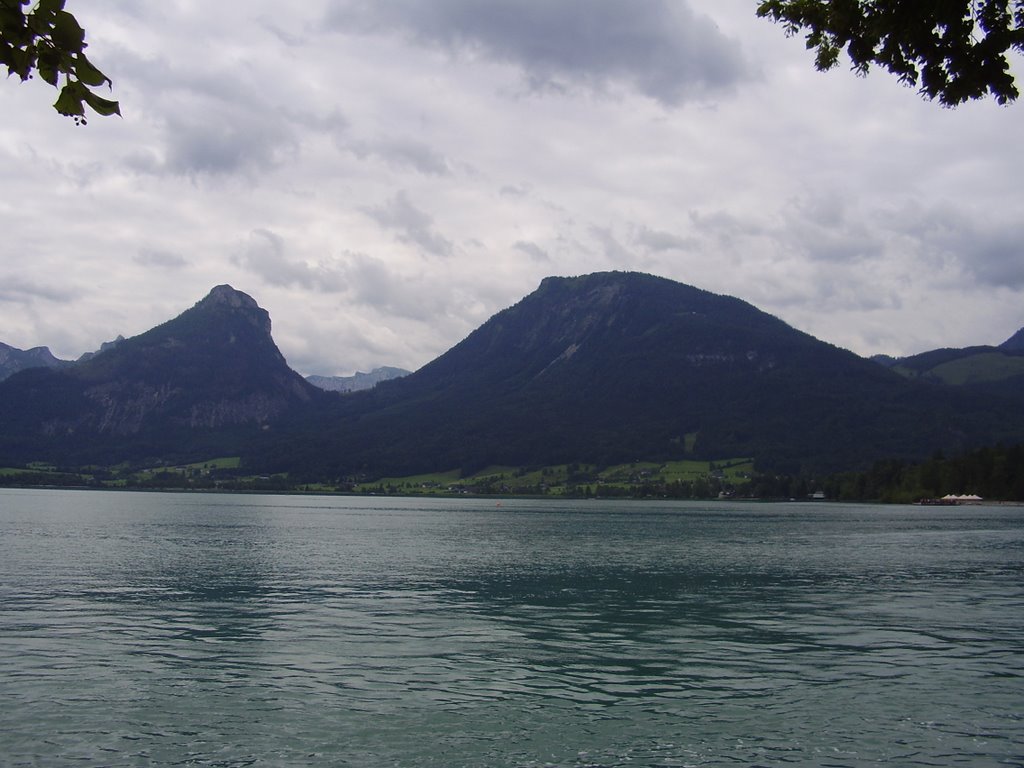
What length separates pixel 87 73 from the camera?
7.05 meters

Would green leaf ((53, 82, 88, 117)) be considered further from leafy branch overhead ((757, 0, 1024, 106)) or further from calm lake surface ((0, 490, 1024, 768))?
calm lake surface ((0, 490, 1024, 768))

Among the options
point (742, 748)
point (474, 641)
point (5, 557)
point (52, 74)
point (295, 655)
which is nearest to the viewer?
point (52, 74)

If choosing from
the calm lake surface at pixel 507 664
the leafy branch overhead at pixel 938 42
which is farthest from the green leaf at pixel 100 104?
the calm lake surface at pixel 507 664

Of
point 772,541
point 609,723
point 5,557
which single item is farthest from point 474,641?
point 772,541

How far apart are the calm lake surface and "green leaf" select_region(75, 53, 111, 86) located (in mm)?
21727

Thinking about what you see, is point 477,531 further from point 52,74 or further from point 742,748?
point 52,74

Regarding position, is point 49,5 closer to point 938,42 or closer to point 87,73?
point 87,73

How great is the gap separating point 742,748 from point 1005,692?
1372 centimetres

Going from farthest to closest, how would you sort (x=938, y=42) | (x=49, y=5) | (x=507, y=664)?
1. (x=507, y=664)
2. (x=938, y=42)
3. (x=49, y=5)

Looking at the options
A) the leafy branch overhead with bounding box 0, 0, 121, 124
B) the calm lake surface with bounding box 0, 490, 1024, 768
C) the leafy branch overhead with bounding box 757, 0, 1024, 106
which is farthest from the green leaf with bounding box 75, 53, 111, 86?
the calm lake surface with bounding box 0, 490, 1024, 768

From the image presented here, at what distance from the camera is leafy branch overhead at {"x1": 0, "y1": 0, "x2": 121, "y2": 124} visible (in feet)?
22.9

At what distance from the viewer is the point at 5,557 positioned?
85.4 m

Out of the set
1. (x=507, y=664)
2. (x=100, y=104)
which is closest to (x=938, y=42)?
(x=100, y=104)

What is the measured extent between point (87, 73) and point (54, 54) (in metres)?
0.31
